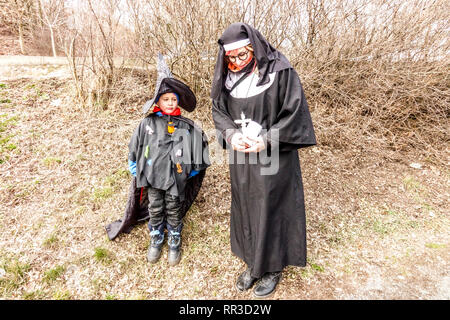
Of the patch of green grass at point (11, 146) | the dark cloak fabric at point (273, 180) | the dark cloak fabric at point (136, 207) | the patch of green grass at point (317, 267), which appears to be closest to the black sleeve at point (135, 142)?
the dark cloak fabric at point (136, 207)

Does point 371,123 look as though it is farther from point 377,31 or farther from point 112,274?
point 112,274

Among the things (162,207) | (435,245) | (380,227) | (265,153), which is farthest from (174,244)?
(435,245)

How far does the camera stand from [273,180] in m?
2.35

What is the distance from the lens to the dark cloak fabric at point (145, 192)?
113 inches

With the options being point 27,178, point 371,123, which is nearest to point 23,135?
point 27,178

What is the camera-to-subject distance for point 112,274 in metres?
2.89

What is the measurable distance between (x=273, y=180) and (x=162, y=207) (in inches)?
49.2

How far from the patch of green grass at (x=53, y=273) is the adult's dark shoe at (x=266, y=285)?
77.8 inches

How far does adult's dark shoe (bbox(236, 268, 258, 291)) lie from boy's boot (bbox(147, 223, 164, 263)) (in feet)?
3.02

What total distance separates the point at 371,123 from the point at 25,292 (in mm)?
5856

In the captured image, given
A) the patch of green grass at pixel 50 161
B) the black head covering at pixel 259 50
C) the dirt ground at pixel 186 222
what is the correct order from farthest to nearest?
the patch of green grass at pixel 50 161, the dirt ground at pixel 186 222, the black head covering at pixel 259 50

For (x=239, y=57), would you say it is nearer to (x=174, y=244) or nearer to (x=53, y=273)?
(x=174, y=244)

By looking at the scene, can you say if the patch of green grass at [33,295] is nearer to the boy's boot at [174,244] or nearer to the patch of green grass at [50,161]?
the boy's boot at [174,244]

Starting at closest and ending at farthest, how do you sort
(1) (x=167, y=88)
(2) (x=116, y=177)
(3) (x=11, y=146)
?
1. (1) (x=167, y=88)
2. (2) (x=116, y=177)
3. (3) (x=11, y=146)
